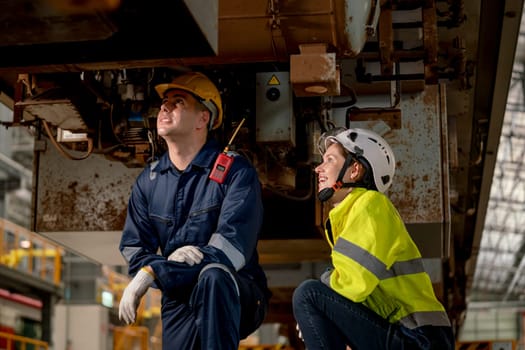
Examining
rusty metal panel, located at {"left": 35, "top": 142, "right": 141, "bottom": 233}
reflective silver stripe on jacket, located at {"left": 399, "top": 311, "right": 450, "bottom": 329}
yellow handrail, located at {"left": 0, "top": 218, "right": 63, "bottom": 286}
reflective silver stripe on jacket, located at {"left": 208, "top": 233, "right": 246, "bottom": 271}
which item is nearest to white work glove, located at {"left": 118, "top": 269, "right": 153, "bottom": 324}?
reflective silver stripe on jacket, located at {"left": 208, "top": 233, "right": 246, "bottom": 271}

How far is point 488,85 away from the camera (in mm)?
7930

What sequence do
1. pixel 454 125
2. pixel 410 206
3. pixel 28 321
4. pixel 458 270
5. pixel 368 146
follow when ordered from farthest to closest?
pixel 28 321 < pixel 458 270 < pixel 454 125 < pixel 410 206 < pixel 368 146

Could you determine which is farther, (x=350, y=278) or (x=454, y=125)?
(x=454, y=125)

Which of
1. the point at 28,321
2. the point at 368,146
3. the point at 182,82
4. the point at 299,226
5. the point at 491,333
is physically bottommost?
the point at 491,333

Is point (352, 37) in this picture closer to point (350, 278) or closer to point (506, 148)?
point (350, 278)

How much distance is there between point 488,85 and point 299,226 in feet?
6.78

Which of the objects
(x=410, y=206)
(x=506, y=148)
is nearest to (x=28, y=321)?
(x=506, y=148)

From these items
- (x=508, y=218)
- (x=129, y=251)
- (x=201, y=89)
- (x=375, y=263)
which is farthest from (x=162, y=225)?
(x=508, y=218)

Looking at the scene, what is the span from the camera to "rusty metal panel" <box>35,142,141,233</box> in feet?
22.8

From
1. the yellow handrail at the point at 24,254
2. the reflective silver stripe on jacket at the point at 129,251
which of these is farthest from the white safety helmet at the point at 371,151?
the yellow handrail at the point at 24,254

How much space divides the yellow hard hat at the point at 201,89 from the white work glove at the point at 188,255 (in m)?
0.90

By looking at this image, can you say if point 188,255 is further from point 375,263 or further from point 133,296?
point 375,263

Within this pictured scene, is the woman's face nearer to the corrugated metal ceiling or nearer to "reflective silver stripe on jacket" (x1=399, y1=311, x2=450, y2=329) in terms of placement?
"reflective silver stripe on jacket" (x1=399, y1=311, x2=450, y2=329)

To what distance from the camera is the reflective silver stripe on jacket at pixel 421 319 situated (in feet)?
12.7
